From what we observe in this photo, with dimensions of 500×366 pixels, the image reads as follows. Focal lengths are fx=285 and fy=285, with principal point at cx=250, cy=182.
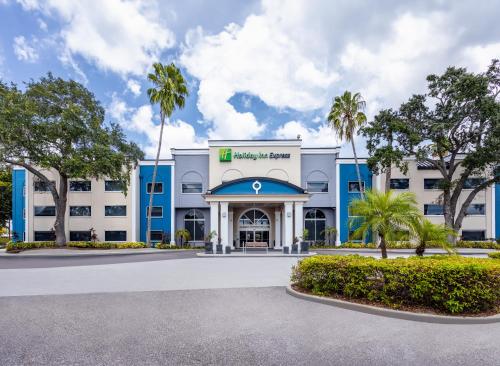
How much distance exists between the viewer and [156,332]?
18.9 ft

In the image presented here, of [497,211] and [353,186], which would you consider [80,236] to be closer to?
[353,186]

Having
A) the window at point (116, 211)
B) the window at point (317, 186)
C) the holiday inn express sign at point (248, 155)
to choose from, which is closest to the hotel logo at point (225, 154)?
the holiday inn express sign at point (248, 155)

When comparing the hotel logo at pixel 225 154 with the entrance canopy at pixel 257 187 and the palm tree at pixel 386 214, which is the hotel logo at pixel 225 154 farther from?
the palm tree at pixel 386 214

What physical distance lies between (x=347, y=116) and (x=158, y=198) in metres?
20.7

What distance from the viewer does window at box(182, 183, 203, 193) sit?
29.9m

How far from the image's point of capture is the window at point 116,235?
29109 mm

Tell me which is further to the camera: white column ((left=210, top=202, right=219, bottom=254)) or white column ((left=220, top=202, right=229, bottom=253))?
white column ((left=210, top=202, right=219, bottom=254))

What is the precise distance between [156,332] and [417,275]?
603cm

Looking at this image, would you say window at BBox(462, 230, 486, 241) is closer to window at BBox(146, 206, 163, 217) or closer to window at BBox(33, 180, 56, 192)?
window at BBox(146, 206, 163, 217)

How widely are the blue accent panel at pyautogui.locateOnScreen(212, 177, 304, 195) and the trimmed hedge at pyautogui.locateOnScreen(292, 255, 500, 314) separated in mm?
15798

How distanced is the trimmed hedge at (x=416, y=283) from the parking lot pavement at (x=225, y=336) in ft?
2.07

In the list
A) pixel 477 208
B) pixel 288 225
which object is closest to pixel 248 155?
pixel 288 225

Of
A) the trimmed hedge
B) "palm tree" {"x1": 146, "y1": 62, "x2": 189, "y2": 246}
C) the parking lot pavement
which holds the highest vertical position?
"palm tree" {"x1": 146, "y1": 62, "x2": 189, "y2": 246}

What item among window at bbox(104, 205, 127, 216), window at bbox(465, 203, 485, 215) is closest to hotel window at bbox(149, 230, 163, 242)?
window at bbox(104, 205, 127, 216)
